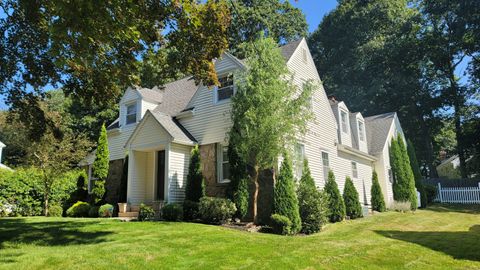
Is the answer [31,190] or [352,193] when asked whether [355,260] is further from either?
[31,190]

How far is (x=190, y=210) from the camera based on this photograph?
13.1 meters

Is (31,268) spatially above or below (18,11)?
below

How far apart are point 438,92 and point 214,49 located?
1456 inches

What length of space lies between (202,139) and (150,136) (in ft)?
7.43

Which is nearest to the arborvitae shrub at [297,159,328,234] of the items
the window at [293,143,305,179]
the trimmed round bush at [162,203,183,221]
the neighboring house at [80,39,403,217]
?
the window at [293,143,305,179]

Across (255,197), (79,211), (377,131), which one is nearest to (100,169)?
(79,211)

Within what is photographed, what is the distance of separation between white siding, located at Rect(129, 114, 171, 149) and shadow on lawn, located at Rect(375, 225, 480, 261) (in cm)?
903

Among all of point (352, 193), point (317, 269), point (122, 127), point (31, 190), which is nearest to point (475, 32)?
point (352, 193)

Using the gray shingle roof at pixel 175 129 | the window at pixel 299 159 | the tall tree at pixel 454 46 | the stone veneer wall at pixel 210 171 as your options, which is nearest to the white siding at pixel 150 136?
the gray shingle roof at pixel 175 129

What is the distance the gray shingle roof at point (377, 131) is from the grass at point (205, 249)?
13.3 meters

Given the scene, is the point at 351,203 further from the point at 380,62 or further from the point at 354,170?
the point at 380,62

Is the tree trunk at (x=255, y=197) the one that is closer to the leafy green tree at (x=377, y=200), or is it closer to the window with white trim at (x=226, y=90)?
the window with white trim at (x=226, y=90)

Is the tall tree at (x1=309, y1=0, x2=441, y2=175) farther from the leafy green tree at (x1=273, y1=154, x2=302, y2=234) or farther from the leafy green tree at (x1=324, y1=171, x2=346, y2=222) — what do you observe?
the leafy green tree at (x1=273, y1=154, x2=302, y2=234)

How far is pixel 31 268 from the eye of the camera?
260 inches
